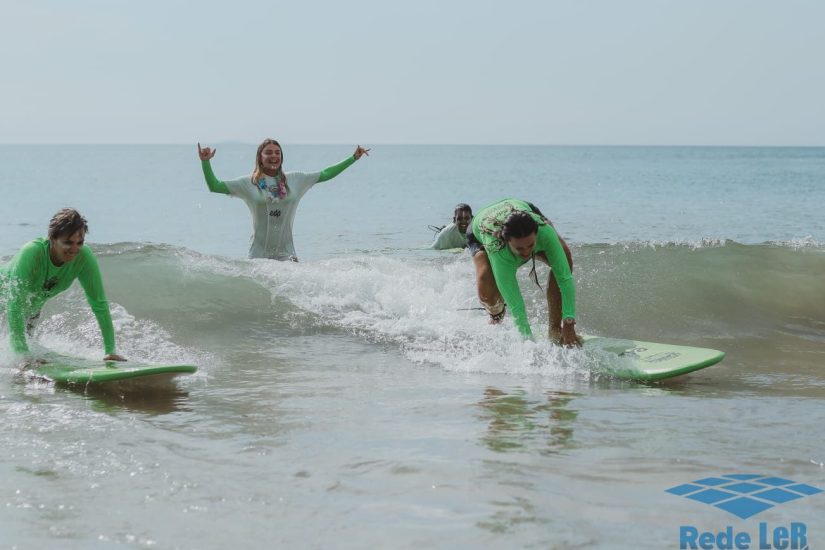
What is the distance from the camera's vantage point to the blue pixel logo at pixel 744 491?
12.3 feet

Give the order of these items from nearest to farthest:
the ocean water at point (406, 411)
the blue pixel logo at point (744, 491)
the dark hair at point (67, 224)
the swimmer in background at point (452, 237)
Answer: the ocean water at point (406, 411) < the blue pixel logo at point (744, 491) < the dark hair at point (67, 224) < the swimmer in background at point (452, 237)

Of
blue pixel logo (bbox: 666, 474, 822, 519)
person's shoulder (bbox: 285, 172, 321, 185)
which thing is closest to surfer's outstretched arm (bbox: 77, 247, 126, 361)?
person's shoulder (bbox: 285, 172, 321, 185)

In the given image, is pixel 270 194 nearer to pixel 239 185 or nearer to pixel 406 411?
pixel 239 185

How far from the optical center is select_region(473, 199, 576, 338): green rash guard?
661 cm

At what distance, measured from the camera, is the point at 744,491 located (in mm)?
3936

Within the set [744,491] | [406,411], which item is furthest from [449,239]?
[744,491]

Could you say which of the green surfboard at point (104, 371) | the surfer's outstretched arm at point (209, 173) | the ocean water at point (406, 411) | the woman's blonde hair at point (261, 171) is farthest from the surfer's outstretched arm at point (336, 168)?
the green surfboard at point (104, 371)

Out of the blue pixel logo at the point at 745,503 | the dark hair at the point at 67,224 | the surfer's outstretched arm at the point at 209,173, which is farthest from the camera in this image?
the surfer's outstretched arm at the point at 209,173

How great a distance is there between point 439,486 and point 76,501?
5.36 feet

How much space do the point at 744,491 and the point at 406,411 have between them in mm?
2229

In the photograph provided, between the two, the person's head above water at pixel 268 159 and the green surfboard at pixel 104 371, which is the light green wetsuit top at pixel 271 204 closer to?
the person's head above water at pixel 268 159

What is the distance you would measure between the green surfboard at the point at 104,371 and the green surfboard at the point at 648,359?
324cm

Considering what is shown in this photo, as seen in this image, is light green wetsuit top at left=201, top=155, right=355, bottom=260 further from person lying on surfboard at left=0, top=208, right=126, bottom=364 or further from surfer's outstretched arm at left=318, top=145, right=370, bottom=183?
person lying on surfboard at left=0, top=208, right=126, bottom=364

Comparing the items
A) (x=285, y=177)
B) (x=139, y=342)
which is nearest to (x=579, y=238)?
(x=285, y=177)
